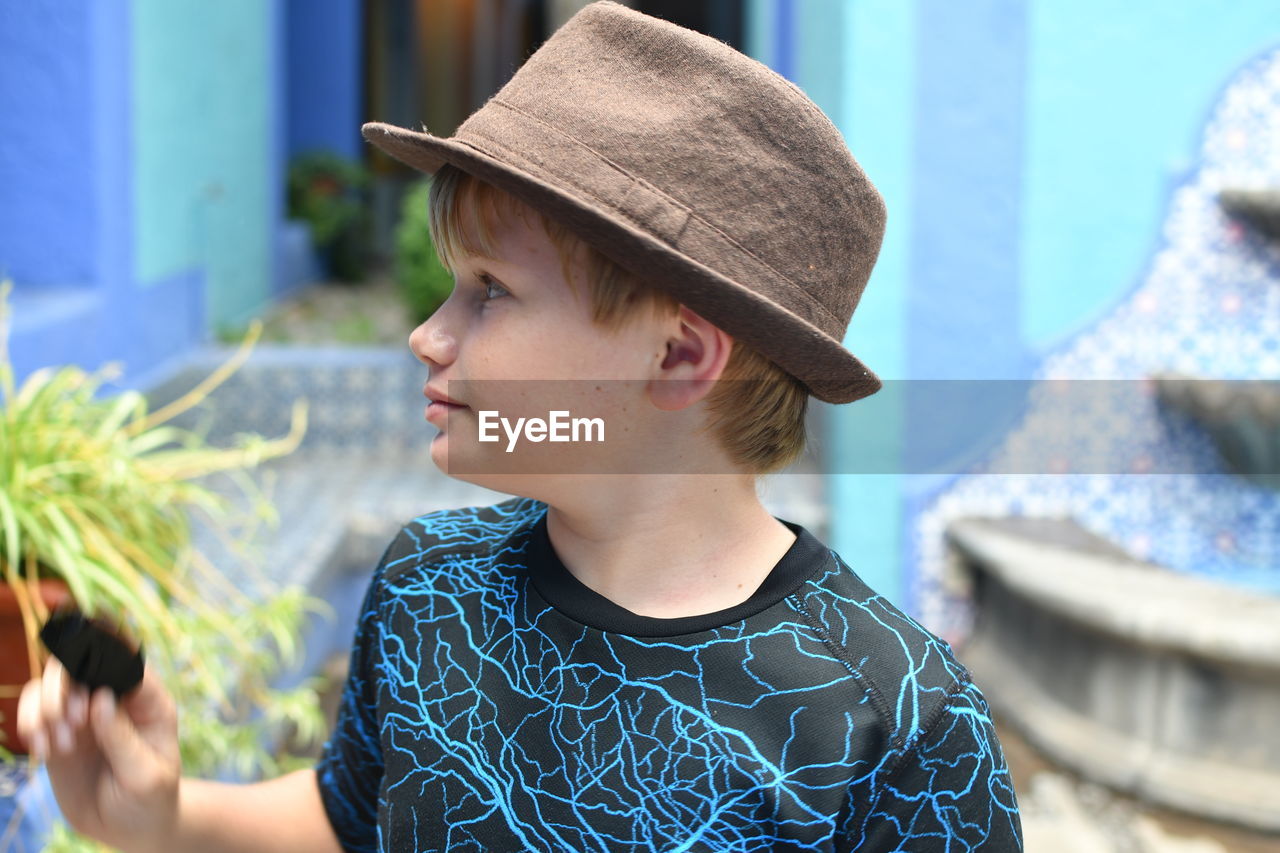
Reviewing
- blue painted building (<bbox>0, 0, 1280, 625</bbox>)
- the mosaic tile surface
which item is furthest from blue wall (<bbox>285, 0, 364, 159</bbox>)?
the mosaic tile surface

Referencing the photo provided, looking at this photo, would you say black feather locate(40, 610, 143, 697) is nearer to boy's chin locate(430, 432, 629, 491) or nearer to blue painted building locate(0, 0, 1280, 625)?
boy's chin locate(430, 432, 629, 491)

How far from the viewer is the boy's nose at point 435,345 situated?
3.59 ft

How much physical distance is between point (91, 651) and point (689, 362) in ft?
1.72

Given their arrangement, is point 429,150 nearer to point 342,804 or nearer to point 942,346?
point 342,804

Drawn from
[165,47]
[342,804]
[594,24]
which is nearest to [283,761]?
[342,804]

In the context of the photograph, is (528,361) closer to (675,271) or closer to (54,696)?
(675,271)

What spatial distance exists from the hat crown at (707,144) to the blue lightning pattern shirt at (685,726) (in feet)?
0.89

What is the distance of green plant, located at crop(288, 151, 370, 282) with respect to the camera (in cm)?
852

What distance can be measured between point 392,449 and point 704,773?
4.32m

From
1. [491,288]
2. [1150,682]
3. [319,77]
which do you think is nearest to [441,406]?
[491,288]

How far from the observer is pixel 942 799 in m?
1.01

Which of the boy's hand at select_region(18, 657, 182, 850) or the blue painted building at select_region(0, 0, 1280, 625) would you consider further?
the blue painted building at select_region(0, 0, 1280, 625)

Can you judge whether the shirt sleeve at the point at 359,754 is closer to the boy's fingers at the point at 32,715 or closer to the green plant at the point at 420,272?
the boy's fingers at the point at 32,715

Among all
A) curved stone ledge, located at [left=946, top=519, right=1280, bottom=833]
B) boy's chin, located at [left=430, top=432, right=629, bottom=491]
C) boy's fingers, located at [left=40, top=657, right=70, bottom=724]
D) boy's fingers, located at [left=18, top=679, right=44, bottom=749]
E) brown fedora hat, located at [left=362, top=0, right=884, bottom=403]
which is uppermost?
brown fedora hat, located at [left=362, top=0, right=884, bottom=403]
